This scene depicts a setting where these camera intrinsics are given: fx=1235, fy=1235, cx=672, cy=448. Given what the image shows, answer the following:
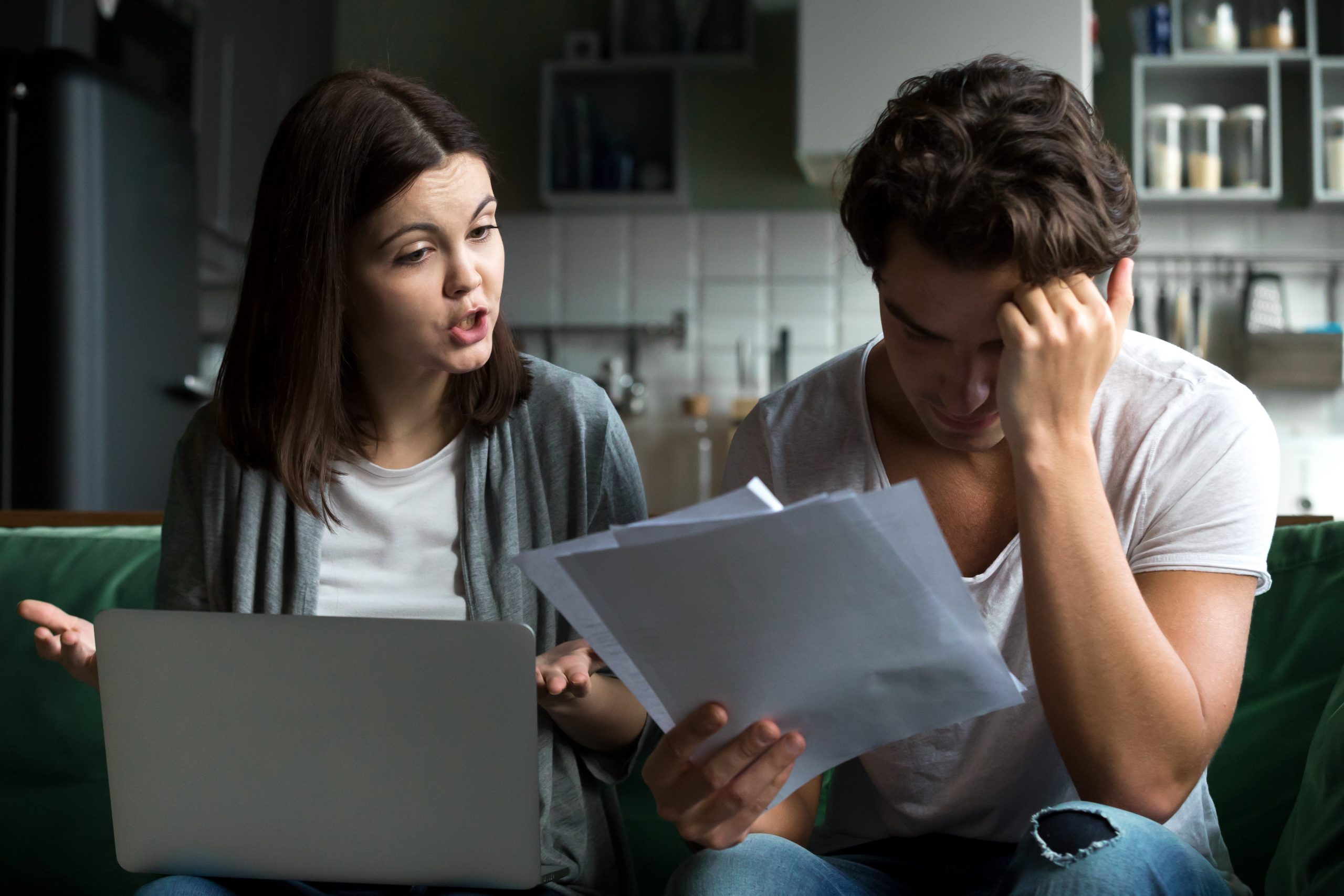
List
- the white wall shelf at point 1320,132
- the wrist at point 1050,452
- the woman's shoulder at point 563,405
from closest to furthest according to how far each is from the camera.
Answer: the wrist at point 1050,452
the woman's shoulder at point 563,405
the white wall shelf at point 1320,132

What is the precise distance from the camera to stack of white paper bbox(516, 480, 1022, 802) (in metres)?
0.69

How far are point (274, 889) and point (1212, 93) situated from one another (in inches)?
137

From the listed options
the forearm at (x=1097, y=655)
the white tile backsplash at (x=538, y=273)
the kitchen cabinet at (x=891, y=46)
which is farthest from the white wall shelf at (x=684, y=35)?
the forearm at (x=1097, y=655)

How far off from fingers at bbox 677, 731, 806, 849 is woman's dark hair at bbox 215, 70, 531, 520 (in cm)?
50

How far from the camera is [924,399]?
1.01 m

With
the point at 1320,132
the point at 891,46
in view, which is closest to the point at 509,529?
the point at 891,46

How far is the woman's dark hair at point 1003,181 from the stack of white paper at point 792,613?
30 cm

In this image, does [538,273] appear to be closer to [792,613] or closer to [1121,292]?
[1121,292]

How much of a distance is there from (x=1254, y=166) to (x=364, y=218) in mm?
2981

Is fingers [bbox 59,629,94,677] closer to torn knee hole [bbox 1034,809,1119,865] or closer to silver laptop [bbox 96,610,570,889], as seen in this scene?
silver laptop [bbox 96,610,570,889]

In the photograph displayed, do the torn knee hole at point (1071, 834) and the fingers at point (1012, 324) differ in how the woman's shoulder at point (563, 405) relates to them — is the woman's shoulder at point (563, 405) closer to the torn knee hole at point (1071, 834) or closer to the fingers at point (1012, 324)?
the fingers at point (1012, 324)

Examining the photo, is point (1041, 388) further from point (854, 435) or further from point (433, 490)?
point (433, 490)

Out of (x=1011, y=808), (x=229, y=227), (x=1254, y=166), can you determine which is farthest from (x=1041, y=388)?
(x=229, y=227)

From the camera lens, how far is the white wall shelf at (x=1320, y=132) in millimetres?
3334
